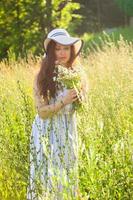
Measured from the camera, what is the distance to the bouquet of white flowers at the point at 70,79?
421 cm

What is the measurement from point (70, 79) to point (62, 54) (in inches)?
13.5

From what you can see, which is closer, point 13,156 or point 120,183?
point 120,183

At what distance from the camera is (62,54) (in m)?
4.52

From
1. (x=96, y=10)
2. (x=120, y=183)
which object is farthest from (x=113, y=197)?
(x=96, y=10)

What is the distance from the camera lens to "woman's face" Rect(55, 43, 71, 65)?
4.52 meters

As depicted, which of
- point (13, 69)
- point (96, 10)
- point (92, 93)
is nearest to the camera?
point (92, 93)

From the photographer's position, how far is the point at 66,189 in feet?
11.5

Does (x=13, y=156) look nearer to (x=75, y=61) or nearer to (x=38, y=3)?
(x=75, y=61)

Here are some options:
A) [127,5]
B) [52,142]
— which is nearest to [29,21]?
[52,142]

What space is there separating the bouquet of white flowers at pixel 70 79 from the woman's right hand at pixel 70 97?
1.1 inches

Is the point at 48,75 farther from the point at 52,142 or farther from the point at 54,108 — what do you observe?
the point at 52,142

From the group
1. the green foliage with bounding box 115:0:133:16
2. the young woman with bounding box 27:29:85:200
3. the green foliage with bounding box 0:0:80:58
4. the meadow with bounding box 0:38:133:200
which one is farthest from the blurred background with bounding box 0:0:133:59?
the green foliage with bounding box 115:0:133:16

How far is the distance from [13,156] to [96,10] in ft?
81.8

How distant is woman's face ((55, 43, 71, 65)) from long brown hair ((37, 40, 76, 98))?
0.03m
